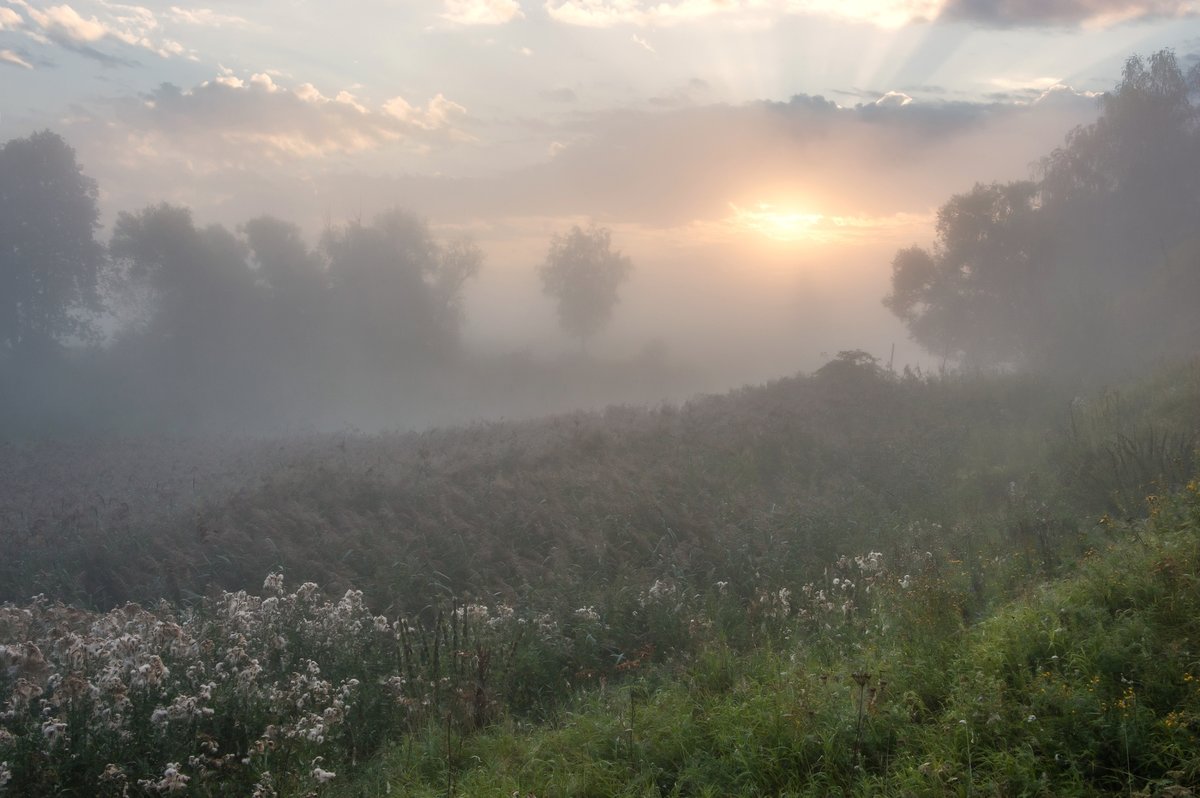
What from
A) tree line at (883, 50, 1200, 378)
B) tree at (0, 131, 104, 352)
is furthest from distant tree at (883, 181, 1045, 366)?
tree at (0, 131, 104, 352)

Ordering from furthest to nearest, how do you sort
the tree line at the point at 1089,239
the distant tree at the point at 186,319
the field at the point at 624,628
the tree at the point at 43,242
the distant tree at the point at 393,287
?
the distant tree at the point at 393,287 → the distant tree at the point at 186,319 → the tree at the point at 43,242 → the tree line at the point at 1089,239 → the field at the point at 624,628

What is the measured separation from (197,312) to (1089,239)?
52.4 meters

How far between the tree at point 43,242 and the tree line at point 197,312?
2.6 inches

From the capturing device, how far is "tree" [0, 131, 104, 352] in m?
41.1

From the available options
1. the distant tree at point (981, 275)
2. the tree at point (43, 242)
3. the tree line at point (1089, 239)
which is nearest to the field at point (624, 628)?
the tree line at point (1089, 239)

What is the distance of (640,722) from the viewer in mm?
5734

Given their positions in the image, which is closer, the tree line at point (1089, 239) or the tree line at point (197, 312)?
the tree line at point (1089, 239)

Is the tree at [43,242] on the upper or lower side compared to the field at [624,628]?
upper

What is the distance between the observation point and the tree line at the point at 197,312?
4150cm

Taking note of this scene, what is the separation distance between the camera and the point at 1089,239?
4134 cm

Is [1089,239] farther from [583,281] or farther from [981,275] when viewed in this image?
[583,281]

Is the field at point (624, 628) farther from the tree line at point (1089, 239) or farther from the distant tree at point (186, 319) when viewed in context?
the distant tree at point (186, 319)

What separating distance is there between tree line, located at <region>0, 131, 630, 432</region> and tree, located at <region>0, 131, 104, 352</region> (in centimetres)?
7

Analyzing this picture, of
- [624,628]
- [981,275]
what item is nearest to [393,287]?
[981,275]
